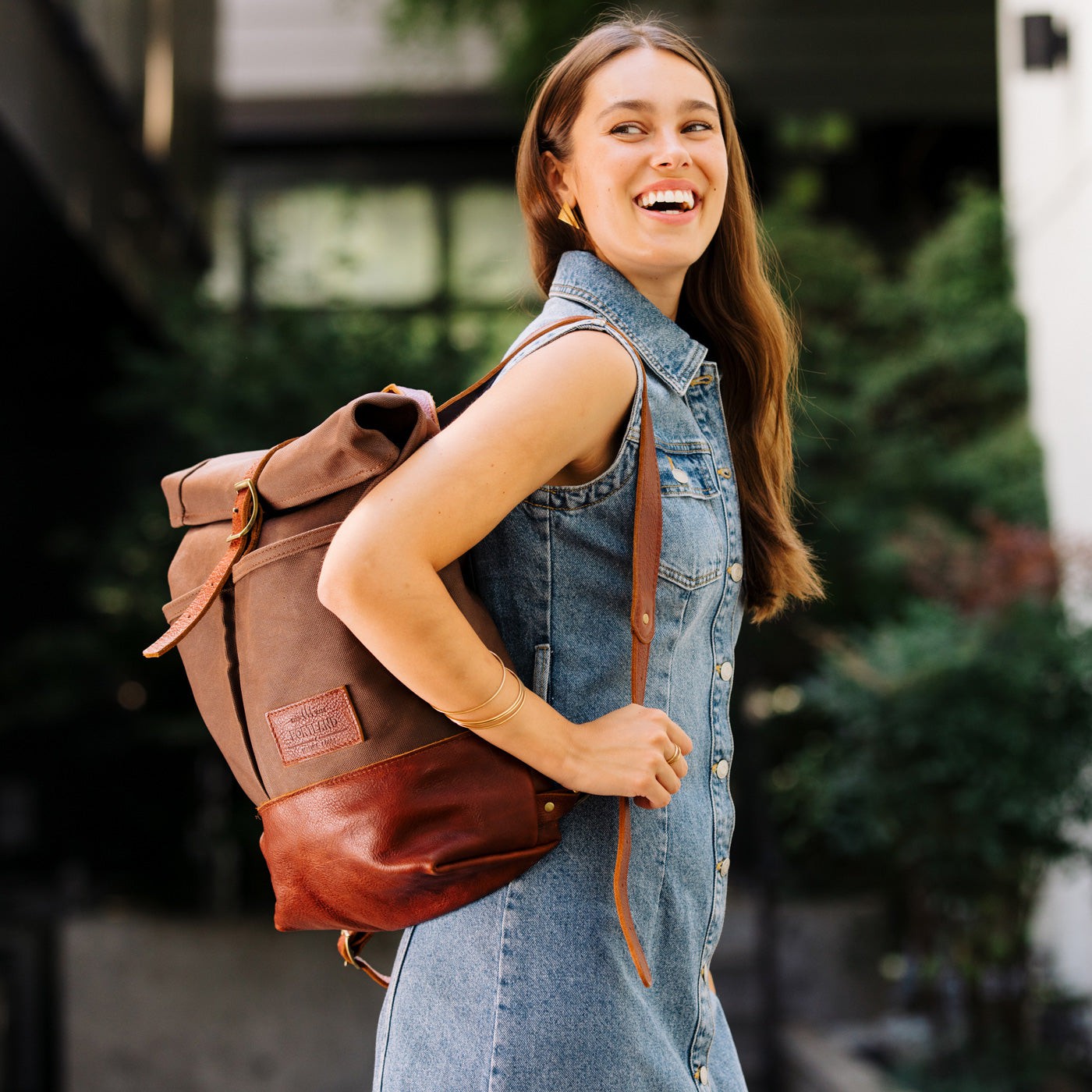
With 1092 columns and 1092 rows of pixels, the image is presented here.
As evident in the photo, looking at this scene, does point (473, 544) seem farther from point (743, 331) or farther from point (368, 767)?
point (743, 331)

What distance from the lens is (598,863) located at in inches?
45.4

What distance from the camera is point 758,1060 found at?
221 inches

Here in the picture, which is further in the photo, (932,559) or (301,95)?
(301,95)

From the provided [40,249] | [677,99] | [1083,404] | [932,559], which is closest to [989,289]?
[1083,404]

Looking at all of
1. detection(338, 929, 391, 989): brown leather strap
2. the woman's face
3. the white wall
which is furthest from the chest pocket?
the white wall

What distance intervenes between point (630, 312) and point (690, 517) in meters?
0.25

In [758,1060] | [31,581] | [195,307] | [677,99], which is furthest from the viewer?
[31,581]

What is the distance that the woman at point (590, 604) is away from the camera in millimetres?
1060

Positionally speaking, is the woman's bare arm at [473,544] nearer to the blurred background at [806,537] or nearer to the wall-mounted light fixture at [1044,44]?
the blurred background at [806,537]

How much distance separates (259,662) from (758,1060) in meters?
5.13

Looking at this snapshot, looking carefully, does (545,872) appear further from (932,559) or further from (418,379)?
(418,379)

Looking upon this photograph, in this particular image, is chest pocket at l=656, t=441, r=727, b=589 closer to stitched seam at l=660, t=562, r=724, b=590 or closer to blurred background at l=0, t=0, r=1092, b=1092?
stitched seam at l=660, t=562, r=724, b=590

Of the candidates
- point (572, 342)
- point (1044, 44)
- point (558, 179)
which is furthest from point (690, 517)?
point (1044, 44)

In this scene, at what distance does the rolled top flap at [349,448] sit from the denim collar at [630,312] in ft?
0.95
